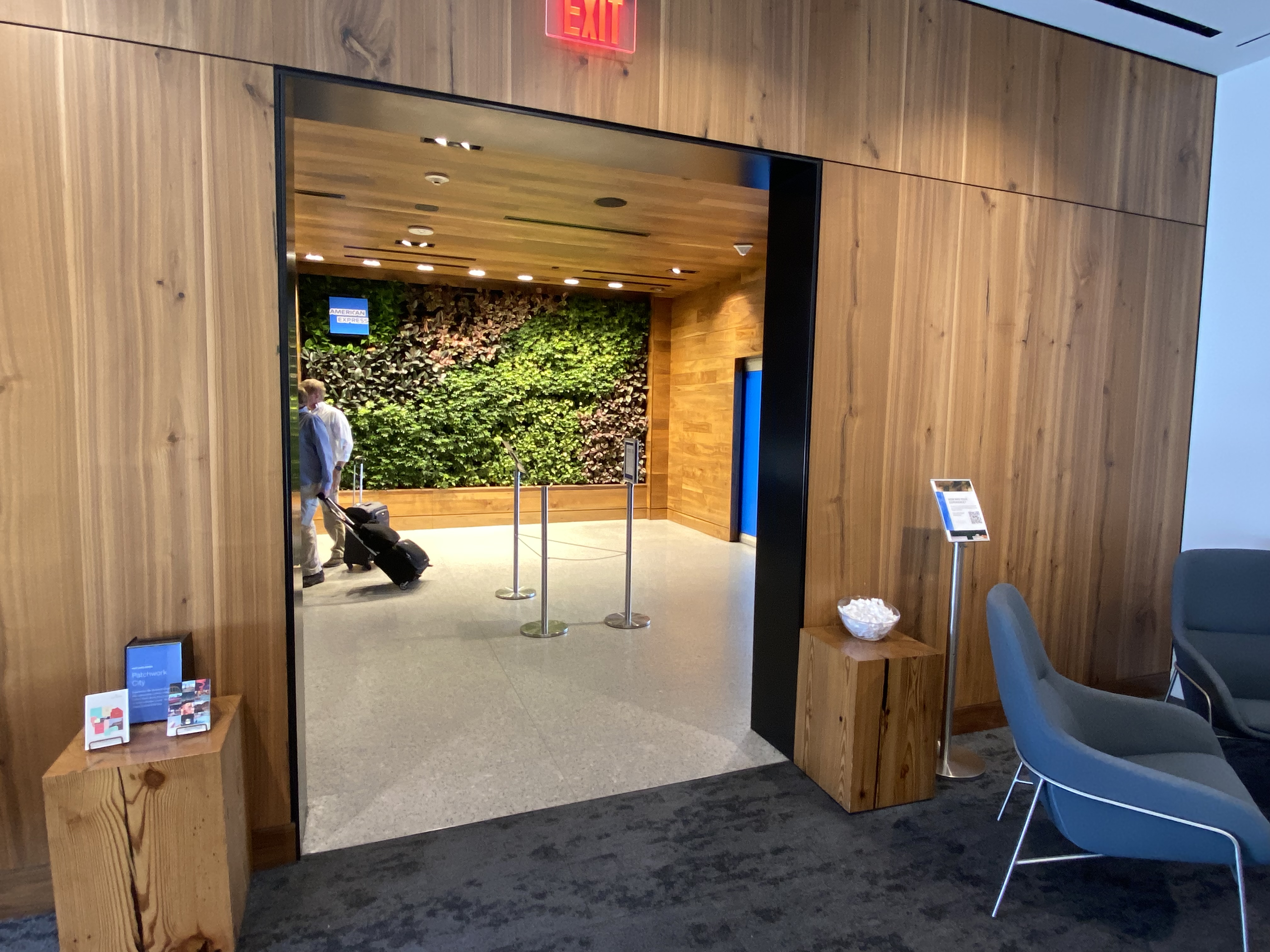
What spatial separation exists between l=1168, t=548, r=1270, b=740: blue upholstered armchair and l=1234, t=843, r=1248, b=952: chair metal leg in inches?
51.5

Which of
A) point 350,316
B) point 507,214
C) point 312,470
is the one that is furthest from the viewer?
point 350,316

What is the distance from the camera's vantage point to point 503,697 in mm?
3760

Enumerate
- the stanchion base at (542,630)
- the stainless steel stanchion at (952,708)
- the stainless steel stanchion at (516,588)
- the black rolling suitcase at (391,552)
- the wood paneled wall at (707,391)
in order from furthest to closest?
the wood paneled wall at (707,391) < the black rolling suitcase at (391,552) < the stainless steel stanchion at (516,588) < the stanchion base at (542,630) < the stainless steel stanchion at (952,708)

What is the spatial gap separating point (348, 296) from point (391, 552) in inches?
145

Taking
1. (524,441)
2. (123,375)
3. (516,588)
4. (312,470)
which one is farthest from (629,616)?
(524,441)

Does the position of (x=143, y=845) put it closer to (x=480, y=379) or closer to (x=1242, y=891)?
(x=1242, y=891)

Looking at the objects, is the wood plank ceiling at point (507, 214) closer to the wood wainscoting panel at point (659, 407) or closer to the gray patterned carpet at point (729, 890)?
the wood wainscoting panel at point (659, 407)

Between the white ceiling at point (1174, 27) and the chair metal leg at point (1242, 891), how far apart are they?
3.11 m

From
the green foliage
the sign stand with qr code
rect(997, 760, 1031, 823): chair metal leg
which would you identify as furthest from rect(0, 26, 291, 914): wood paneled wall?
the green foliage

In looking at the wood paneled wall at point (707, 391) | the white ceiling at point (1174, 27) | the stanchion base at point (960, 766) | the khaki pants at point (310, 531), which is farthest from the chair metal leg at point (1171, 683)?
the khaki pants at point (310, 531)

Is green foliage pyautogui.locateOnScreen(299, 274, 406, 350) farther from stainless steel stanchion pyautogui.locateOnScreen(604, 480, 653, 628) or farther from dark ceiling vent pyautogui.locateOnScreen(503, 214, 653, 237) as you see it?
stainless steel stanchion pyautogui.locateOnScreen(604, 480, 653, 628)

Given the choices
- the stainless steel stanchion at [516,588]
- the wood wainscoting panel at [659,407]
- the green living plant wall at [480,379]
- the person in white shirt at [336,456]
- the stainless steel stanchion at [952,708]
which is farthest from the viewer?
the wood wainscoting panel at [659,407]

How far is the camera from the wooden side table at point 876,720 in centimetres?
271

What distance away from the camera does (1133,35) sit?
10.9 feet
